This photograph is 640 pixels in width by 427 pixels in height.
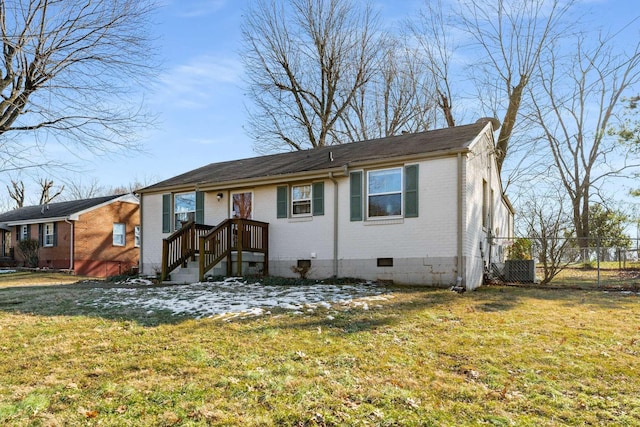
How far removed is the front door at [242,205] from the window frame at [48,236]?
49.8ft

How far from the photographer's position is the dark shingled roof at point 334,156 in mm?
11789

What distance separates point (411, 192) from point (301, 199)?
3405 millimetres

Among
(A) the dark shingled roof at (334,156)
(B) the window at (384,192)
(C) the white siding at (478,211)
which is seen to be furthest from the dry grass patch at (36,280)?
(C) the white siding at (478,211)

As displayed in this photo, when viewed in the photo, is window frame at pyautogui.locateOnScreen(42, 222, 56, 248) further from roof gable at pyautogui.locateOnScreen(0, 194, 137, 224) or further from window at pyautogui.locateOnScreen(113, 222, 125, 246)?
window at pyautogui.locateOnScreen(113, 222, 125, 246)

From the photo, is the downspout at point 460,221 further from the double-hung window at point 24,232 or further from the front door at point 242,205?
the double-hung window at point 24,232

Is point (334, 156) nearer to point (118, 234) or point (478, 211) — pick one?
point (478, 211)

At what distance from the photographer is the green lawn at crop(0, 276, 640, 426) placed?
3.56 meters

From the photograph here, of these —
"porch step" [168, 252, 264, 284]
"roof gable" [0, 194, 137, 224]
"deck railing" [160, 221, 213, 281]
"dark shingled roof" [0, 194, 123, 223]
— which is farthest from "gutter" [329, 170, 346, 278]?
"dark shingled roof" [0, 194, 123, 223]

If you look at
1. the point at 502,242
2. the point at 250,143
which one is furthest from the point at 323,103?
the point at 502,242

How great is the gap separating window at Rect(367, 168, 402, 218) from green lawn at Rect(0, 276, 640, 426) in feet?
14.7

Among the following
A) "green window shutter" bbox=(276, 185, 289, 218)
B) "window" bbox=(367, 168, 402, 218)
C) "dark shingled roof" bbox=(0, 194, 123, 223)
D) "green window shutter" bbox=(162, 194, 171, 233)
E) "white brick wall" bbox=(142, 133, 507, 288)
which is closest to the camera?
"white brick wall" bbox=(142, 133, 507, 288)

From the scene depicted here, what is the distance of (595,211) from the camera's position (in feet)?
85.8

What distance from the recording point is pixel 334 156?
13969 mm

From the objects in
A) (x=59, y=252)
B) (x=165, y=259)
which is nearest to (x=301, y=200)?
(x=165, y=259)
